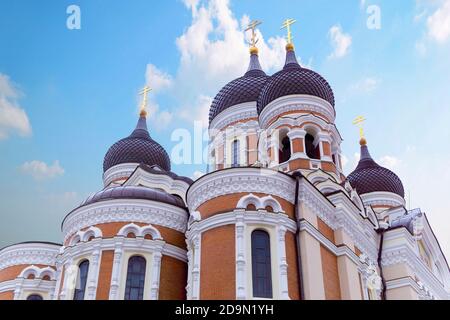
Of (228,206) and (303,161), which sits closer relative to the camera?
(228,206)

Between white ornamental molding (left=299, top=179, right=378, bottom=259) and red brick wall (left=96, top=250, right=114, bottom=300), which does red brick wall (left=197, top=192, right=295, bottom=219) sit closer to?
white ornamental molding (left=299, top=179, right=378, bottom=259)

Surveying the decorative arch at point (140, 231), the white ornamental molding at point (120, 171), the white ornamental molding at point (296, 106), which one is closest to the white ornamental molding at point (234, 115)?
the white ornamental molding at point (296, 106)

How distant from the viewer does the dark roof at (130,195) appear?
14.2m

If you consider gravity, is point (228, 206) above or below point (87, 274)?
above

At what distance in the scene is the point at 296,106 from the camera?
57.1ft

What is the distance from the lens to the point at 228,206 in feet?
41.0

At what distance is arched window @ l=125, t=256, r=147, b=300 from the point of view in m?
13.0

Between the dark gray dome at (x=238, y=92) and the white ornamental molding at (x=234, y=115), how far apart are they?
22 cm

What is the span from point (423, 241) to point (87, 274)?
10960 millimetres

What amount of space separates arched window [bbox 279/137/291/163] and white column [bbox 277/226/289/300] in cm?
503

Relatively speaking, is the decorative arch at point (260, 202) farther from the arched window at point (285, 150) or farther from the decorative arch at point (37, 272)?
the decorative arch at point (37, 272)

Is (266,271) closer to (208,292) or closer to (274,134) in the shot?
(208,292)

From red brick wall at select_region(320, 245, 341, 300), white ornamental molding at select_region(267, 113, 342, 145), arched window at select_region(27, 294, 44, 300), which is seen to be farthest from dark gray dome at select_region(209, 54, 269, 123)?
arched window at select_region(27, 294, 44, 300)

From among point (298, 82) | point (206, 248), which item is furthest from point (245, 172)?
point (298, 82)
